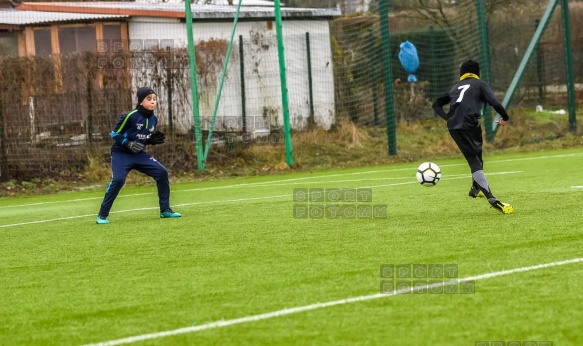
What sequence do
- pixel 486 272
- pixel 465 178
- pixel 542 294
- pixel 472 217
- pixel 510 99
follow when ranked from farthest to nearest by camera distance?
pixel 510 99, pixel 465 178, pixel 472 217, pixel 486 272, pixel 542 294

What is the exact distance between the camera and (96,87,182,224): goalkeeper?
12.6 meters

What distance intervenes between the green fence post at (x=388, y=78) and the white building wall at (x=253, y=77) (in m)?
1.59

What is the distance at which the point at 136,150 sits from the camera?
12.6 meters

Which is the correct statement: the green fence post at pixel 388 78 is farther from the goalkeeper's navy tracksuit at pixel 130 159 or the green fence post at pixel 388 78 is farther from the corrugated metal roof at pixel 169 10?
the goalkeeper's navy tracksuit at pixel 130 159

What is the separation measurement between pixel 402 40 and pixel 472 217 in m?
17.7

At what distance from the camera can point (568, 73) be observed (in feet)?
81.0

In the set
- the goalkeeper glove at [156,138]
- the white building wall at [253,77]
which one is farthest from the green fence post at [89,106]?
the goalkeeper glove at [156,138]

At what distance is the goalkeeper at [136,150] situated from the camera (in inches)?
497

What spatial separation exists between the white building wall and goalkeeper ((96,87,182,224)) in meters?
8.59

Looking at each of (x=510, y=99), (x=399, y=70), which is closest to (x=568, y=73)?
(x=510, y=99)

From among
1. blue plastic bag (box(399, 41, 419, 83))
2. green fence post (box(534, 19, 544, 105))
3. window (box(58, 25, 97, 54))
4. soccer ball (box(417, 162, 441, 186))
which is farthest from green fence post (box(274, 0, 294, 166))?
soccer ball (box(417, 162, 441, 186))

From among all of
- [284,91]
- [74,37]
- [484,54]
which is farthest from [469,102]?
[74,37]

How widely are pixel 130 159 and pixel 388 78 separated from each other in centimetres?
1095

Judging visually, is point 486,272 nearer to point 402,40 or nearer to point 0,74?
point 0,74
